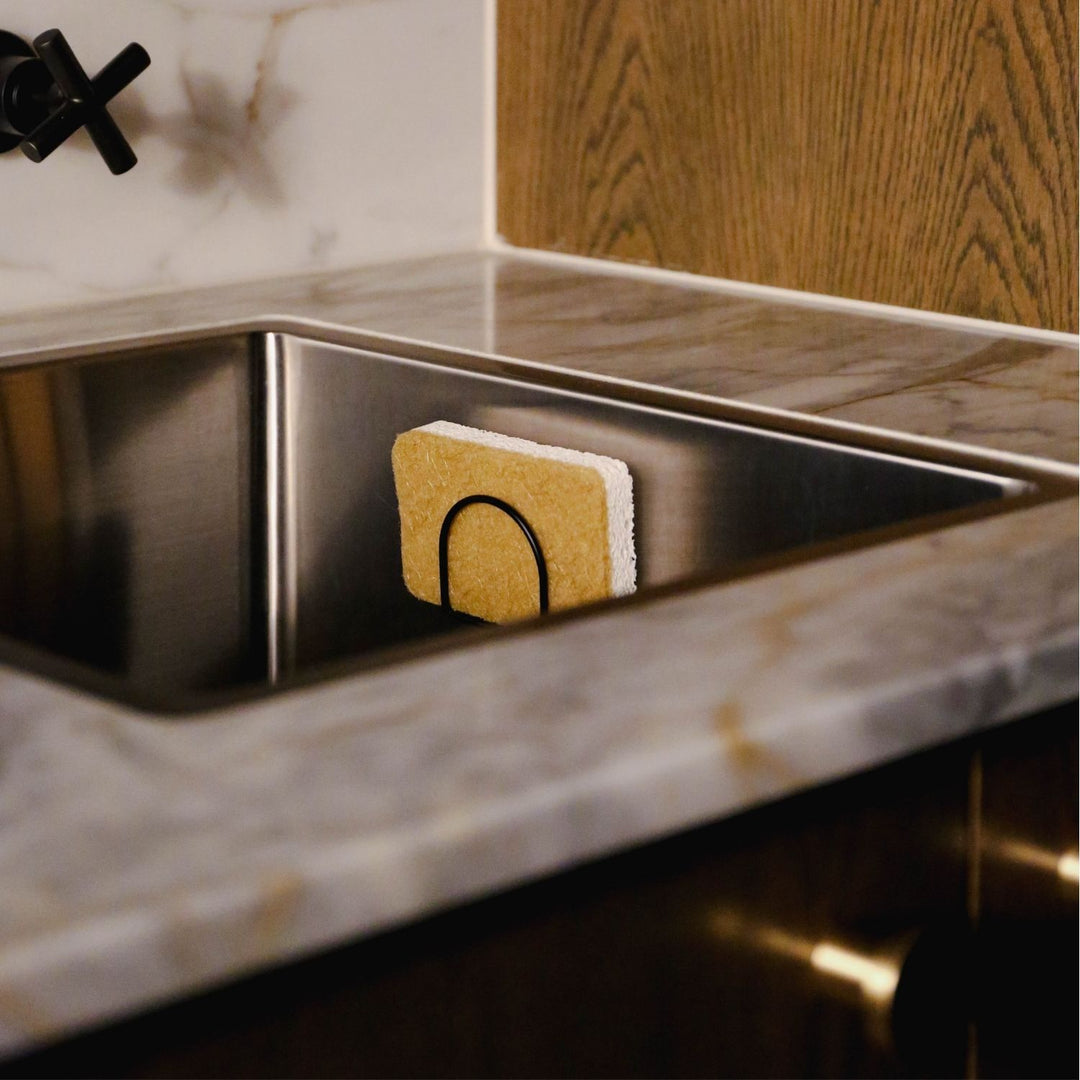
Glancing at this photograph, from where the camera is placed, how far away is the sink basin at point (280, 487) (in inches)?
32.6

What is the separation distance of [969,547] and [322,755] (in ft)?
0.94

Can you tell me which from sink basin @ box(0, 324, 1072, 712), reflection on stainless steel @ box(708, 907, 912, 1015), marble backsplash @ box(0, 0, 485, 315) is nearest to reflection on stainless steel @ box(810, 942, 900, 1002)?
reflection on stainless steel @ box(708, 907, 912, 1015)

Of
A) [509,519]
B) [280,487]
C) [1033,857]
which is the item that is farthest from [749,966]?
[280,487]

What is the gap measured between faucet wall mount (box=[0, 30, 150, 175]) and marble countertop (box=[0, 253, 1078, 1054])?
0.57m

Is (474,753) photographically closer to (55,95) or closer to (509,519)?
(509,519)

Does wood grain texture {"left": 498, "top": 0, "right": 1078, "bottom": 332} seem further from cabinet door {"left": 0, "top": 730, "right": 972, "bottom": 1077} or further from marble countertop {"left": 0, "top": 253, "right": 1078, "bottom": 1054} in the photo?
cabinet door {"left": 0, "top": 730, "right": 972, "bottom": 1077}

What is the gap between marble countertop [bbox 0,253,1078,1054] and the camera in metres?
0.36

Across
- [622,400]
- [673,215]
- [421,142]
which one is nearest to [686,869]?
[622,400]

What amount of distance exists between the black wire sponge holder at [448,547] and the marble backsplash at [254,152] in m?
0.38

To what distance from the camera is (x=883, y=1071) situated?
55 centimetres

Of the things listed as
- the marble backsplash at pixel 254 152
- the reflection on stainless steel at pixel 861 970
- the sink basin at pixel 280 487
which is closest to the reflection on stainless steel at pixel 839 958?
the reflection on stainless steel at pixel 861 970

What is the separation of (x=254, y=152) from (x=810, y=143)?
1.31 feet

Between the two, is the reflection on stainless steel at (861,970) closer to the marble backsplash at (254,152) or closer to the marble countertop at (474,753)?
the marble countertop at (474,753)

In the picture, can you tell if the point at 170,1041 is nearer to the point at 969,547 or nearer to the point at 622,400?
the point at 969,547
